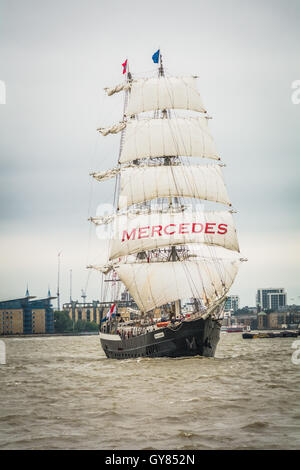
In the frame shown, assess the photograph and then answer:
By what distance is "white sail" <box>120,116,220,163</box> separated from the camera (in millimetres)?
65825

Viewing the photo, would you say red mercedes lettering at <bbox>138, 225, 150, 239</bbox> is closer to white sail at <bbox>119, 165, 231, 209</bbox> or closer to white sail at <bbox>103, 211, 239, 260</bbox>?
white sail at <bbox>103, 211, 239, 260</bbox>

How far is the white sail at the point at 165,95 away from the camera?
67750 mm

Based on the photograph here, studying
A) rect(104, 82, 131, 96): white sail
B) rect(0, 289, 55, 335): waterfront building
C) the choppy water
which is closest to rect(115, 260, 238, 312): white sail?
→ the choppy water

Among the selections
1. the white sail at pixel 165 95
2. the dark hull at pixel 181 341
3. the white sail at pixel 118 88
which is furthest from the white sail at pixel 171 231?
the white sail at pixel 118 88

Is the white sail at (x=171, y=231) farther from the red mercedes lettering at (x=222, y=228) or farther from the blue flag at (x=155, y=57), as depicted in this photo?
the blue flag at (x=155, y=57)

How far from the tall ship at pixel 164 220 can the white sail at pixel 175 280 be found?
87 mm

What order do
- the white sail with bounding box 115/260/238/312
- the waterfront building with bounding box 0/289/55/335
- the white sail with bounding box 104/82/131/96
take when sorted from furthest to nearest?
the waterfront building with bounding box 0/289/55/335
the white sail with bounding box 104/82/131/96
the white sail with bounding box 115/260/238/312

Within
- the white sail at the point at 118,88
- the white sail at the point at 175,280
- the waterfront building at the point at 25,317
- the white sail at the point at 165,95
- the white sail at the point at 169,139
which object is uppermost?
the white sail at the point at 118,88

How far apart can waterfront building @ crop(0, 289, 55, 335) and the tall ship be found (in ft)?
395

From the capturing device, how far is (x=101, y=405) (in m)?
27.2
